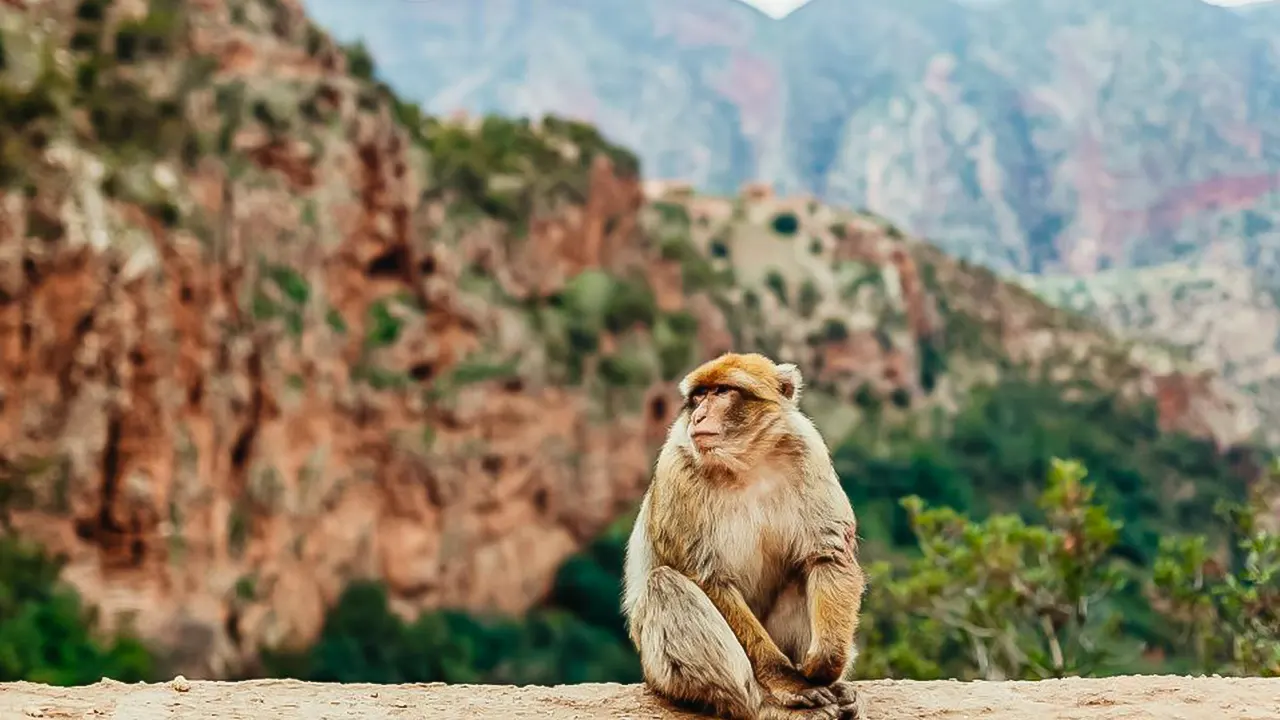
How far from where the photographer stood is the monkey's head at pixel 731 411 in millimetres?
6520

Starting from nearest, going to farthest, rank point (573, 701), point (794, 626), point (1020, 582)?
1. point (794, 626)
2. point (573, 701)
3. point (1020, 582)

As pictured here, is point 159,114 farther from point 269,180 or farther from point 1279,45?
point 1279,45

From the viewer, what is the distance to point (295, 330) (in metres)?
37.6

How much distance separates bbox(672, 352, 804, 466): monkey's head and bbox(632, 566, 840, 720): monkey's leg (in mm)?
733

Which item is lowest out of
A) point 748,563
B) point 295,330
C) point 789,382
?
point 748,563

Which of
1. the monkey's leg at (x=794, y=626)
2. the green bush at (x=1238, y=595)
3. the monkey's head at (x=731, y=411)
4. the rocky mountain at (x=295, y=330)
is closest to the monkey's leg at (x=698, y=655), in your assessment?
the monkey's leg at (x=794, y=626)

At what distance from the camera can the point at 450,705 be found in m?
7.36

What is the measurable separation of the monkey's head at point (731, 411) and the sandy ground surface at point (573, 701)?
1.56 m

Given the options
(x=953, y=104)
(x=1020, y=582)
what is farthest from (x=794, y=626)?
(x=953, y=104)

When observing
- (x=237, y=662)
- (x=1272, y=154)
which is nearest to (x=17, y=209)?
(x=237, y=662)

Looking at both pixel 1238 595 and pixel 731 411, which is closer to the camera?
pixel 731 411

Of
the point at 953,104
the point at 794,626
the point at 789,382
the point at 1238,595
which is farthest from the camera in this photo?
the point at 953,104

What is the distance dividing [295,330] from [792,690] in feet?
109

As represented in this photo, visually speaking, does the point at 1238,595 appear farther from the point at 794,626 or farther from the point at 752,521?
the point at 752,521
